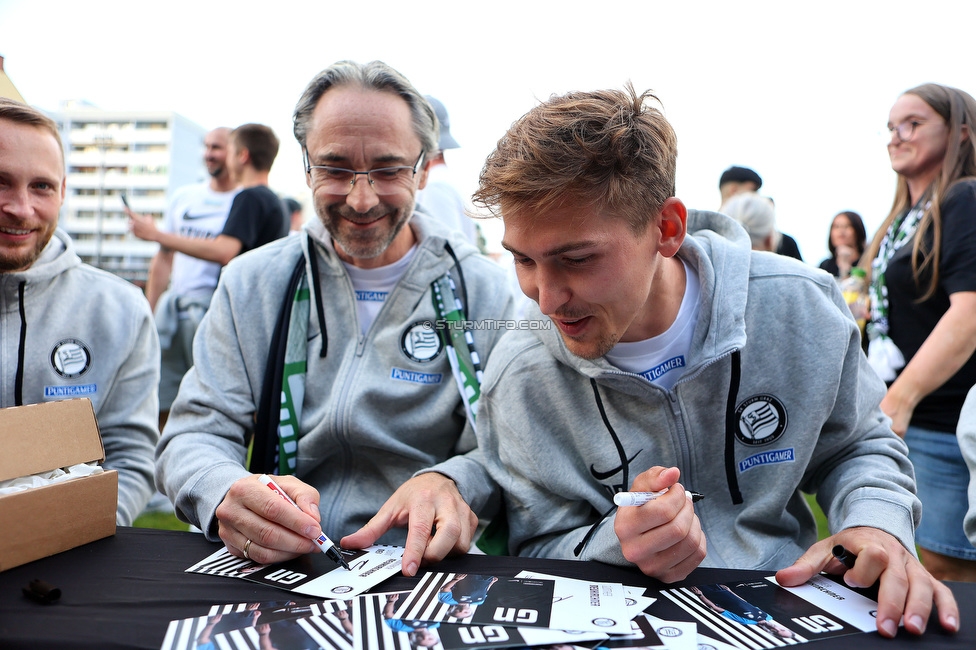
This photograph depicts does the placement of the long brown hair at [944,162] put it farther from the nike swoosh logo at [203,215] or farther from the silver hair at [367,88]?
the nike swoosh logo at [203,215]

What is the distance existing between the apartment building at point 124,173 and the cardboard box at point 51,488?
7921cm

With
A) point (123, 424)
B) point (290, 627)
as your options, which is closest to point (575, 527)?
point (290, 627)

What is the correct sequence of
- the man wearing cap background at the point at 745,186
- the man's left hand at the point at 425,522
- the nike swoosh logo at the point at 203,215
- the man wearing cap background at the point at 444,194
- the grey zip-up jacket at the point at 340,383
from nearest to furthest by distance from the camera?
1. the man's left hand at the point at 425,522
2. the grey zip-up jacket at the point at 340,383
3. the man wearing cap background at the point at 444,194
4. the nike swoosh logo at the point at 203,215
5. the man wearing cap background at the point at 745,186

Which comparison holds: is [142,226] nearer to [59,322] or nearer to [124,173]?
[59,322]

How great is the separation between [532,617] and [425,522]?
383 mm

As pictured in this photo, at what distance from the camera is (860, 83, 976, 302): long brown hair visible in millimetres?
2477

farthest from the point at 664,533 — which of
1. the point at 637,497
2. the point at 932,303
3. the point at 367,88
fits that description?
the point at 932,303

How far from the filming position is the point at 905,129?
8.73ft

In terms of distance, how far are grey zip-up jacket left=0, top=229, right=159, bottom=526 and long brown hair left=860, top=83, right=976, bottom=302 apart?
2.73 meters

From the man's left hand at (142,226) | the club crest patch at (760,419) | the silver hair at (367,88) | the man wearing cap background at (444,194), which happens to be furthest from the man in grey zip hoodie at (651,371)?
the man's left hand at (142,226)

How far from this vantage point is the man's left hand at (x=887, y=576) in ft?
3.43

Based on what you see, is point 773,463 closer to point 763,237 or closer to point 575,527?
point 575,527

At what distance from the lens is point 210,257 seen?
12.6 ft

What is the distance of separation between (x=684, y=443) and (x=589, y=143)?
709mm
